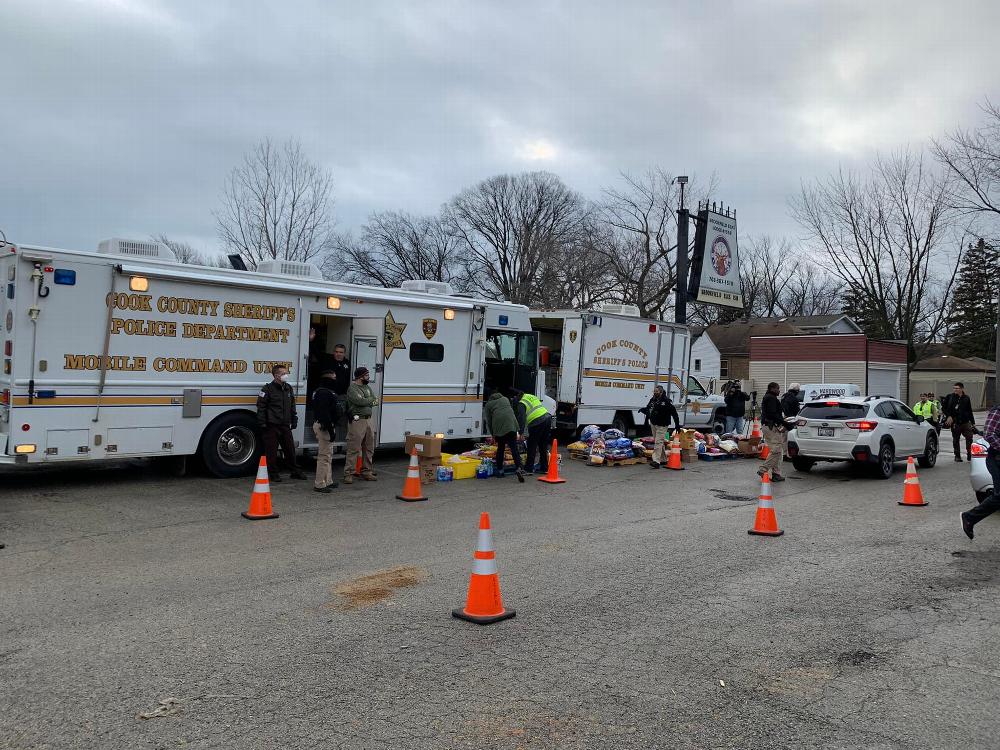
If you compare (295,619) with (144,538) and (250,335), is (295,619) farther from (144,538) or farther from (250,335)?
(250,335)

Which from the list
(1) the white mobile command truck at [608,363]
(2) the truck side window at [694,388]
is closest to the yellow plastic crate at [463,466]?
(1) the white mobile command truck at [608,363]

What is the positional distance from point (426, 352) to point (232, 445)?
3747mm

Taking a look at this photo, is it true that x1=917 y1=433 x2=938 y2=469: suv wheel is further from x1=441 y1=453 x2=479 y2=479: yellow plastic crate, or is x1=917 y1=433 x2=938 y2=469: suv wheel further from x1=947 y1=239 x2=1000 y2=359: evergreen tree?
x1=947 y1=239 x2=1000 y2=359: evergreen tree

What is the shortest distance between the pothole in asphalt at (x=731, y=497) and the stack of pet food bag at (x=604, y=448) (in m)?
2.88

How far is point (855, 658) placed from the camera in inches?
198

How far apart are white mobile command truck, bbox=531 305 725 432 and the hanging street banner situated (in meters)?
6.48

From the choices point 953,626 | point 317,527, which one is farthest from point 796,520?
point 317,527

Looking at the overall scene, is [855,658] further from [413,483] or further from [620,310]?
[620,310]

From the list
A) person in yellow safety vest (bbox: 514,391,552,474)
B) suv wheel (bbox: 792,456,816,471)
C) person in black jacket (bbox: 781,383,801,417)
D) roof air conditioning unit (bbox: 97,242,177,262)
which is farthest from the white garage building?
roof air conditioning unit (bbox: 97,242,177,262)

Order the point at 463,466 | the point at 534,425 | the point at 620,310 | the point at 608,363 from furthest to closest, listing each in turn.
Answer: the point at 620,310 → the point at 608,363 → the point at 534,425 → the point at 463,466

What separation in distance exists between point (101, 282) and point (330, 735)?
27.3 feet

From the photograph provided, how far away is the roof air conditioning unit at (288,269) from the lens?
12.4m

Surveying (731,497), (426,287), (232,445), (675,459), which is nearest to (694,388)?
(675,459)

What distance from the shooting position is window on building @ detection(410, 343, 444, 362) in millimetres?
13641
